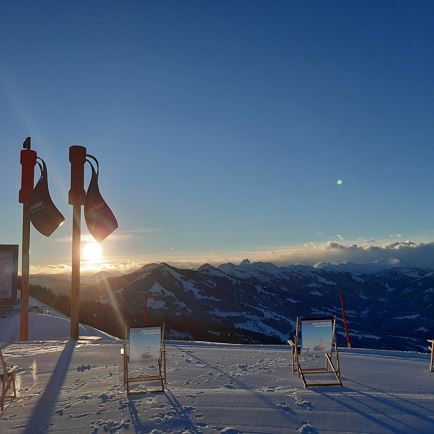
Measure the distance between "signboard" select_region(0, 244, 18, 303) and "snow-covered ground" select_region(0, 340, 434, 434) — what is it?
6.63 m

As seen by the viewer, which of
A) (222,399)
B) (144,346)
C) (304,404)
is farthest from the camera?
(144,346)

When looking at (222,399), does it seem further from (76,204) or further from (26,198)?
(26,198)

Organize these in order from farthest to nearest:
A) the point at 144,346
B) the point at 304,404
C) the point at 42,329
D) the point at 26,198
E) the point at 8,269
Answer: the point at 42,329
the point at 8,269
the point at 26,198
the point at 144,346
the point at 304,404

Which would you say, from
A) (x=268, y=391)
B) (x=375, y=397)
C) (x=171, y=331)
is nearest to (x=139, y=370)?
(x=268, y=391)

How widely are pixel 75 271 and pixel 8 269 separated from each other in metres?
3.84

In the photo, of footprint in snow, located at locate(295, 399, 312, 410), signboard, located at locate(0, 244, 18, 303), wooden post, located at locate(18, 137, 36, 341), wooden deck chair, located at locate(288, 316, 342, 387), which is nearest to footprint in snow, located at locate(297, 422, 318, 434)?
footprint in snow, located at locate(295, 399, 312, 410)

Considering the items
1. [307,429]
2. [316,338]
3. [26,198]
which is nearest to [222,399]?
[307,429]

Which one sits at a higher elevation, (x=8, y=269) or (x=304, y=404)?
(x=8, y=269)

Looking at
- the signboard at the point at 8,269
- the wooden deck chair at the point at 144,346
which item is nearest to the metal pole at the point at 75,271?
the signboard at the point at 8,269

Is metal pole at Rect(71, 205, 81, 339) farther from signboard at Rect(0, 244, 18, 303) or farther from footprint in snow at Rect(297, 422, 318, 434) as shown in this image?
footprint in snow at Rect(297, 422, 318, 434)

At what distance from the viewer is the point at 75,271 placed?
1512 cm

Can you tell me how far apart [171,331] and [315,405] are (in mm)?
112378

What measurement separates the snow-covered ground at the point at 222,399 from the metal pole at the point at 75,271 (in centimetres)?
349

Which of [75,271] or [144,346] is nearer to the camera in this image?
[144,346]
